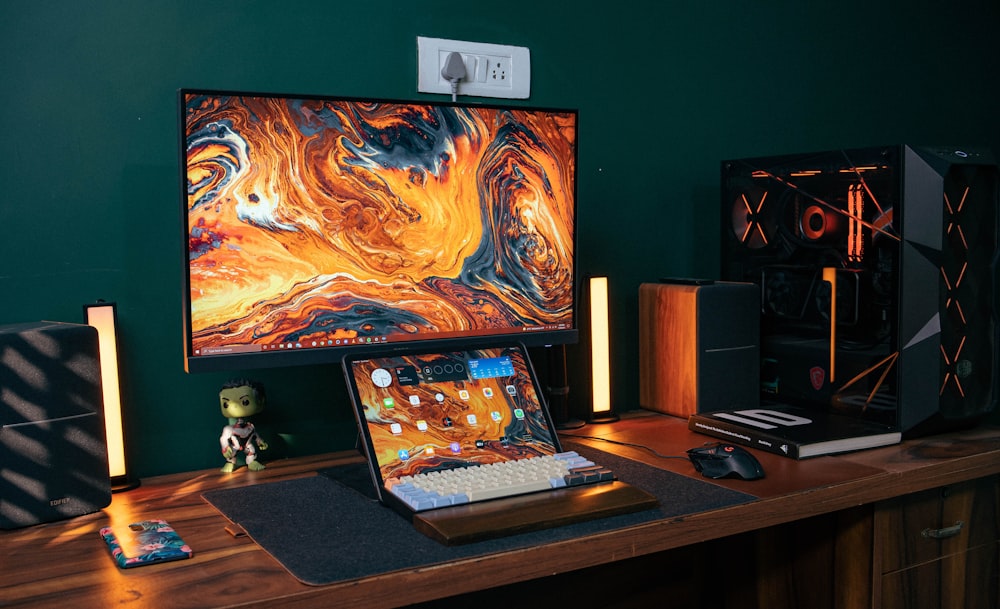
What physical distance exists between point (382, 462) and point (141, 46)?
0.73 meters

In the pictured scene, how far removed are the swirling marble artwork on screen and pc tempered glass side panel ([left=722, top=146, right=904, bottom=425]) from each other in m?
0.46

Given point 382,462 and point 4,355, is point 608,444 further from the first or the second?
point 4,355

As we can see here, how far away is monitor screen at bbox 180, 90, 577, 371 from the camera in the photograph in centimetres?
124

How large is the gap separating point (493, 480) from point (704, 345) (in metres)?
0.64

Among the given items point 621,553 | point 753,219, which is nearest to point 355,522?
point 621,553

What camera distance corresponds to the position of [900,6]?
2.28 m

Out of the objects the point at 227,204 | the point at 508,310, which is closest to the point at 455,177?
the point at 508,310

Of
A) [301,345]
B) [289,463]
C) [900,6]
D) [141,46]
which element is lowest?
[289,463]

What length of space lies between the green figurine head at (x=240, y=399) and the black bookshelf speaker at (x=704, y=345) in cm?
76

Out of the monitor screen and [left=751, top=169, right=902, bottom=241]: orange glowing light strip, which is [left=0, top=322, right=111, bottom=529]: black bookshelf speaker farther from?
[left=751, top=169, right=902, bottom=241]: orange glowing light strip

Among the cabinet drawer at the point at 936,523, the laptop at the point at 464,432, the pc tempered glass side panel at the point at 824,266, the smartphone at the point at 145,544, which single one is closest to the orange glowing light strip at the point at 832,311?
the pc tempered glass side panel at the point at 824,266

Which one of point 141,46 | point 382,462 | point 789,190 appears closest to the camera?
point 382,462

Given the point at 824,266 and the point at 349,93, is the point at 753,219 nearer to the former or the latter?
the point at 824,266

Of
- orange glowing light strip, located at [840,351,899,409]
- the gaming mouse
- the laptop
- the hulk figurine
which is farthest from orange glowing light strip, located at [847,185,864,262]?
the hulk figurine
